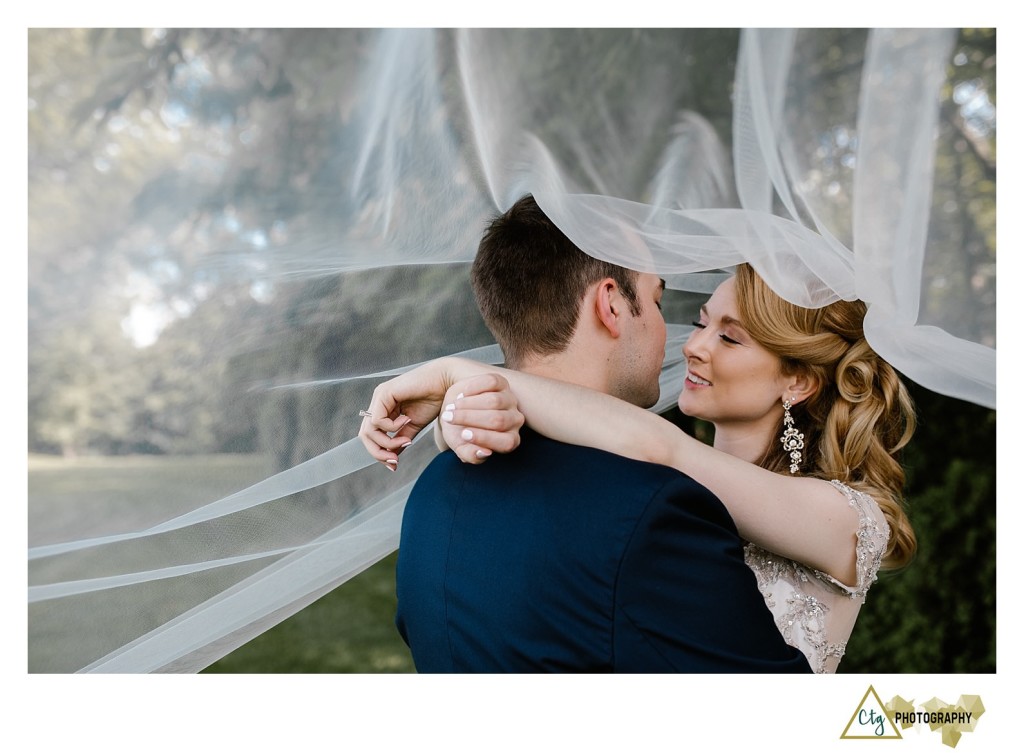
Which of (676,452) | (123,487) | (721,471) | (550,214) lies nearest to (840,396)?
(721,471)

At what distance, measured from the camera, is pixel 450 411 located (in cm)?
190

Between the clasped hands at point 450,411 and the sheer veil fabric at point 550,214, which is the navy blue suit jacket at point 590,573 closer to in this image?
the clasped hands at point 450,411

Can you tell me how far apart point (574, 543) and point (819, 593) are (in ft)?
3.16

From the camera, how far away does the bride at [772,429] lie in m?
1.92

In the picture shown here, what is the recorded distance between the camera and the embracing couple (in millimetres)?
1750

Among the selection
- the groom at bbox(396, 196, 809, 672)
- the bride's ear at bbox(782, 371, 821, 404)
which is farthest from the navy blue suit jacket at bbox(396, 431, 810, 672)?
the bride's ear at bbox(782, 371, 821, 404)

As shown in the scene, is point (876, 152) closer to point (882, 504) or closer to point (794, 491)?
point (794, 491)

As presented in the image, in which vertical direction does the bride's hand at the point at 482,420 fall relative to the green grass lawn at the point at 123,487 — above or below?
above
